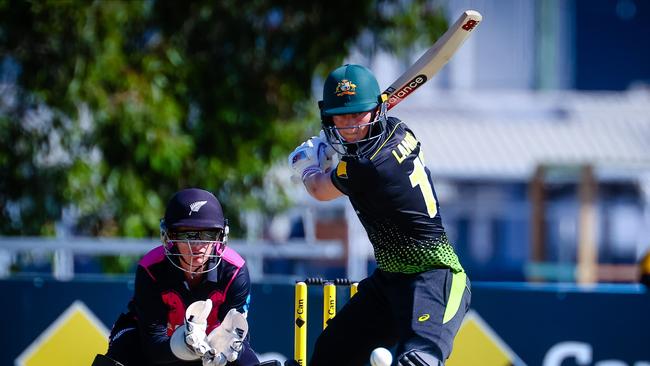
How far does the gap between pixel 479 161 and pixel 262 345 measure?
12068mm

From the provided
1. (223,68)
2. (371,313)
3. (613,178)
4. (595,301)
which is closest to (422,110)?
(613,178)

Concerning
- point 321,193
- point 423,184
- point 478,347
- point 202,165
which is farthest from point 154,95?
point 423,184

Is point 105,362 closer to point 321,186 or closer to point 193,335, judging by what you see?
point 193,335

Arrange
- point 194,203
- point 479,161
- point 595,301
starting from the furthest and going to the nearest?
1. point 479,161
2. point 595,301
3. point 194,203

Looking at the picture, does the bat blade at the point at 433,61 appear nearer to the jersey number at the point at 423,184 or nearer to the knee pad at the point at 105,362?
the jersey number at the point at 423,184

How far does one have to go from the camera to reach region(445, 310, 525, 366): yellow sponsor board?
841 cm

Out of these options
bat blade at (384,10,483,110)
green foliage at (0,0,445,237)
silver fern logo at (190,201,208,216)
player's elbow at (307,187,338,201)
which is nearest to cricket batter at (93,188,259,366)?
silver fern logo at (190,201,208,216)

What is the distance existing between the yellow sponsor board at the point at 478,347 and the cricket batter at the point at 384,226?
2.39m

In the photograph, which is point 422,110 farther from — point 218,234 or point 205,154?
point 218,234

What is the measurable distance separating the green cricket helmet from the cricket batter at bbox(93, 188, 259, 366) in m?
0.76

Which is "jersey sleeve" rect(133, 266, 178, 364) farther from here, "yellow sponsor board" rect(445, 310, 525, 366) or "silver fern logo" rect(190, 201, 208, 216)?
"yellow sponsor board" rect(445, 310, 525, 366)

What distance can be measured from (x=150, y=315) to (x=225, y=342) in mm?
504

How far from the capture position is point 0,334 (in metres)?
9.02

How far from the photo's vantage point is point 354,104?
18.7 ft
